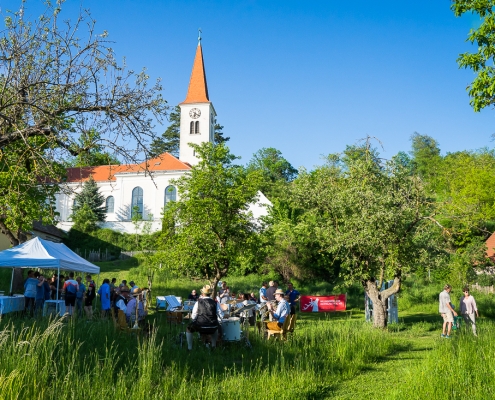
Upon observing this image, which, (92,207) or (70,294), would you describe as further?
(92,207)

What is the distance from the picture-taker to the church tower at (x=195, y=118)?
6269 centimetres

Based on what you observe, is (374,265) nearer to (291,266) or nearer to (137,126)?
(137,126)

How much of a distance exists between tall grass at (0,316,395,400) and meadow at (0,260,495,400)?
0.02 meters

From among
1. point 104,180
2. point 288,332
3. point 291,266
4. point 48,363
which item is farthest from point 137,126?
point 104,180

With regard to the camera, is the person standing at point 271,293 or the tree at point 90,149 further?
the person standing at point 271,293

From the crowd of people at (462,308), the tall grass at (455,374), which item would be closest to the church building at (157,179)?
the crowd of people at (462,308)

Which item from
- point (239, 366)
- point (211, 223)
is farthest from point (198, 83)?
point (239, 366)

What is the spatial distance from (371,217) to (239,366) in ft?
26.1

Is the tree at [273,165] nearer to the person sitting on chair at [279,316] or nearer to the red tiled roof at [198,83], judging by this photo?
the red tiled roof at [198,83]

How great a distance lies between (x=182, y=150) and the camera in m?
62.7

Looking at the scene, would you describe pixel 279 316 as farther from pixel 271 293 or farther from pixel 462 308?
pixel 462 308

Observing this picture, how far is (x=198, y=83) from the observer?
64.3 m

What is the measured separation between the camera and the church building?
187 feet

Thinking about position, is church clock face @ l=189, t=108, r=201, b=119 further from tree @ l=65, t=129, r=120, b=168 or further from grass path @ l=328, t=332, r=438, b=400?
tree @ l=65, t=129, r=120, b=168
